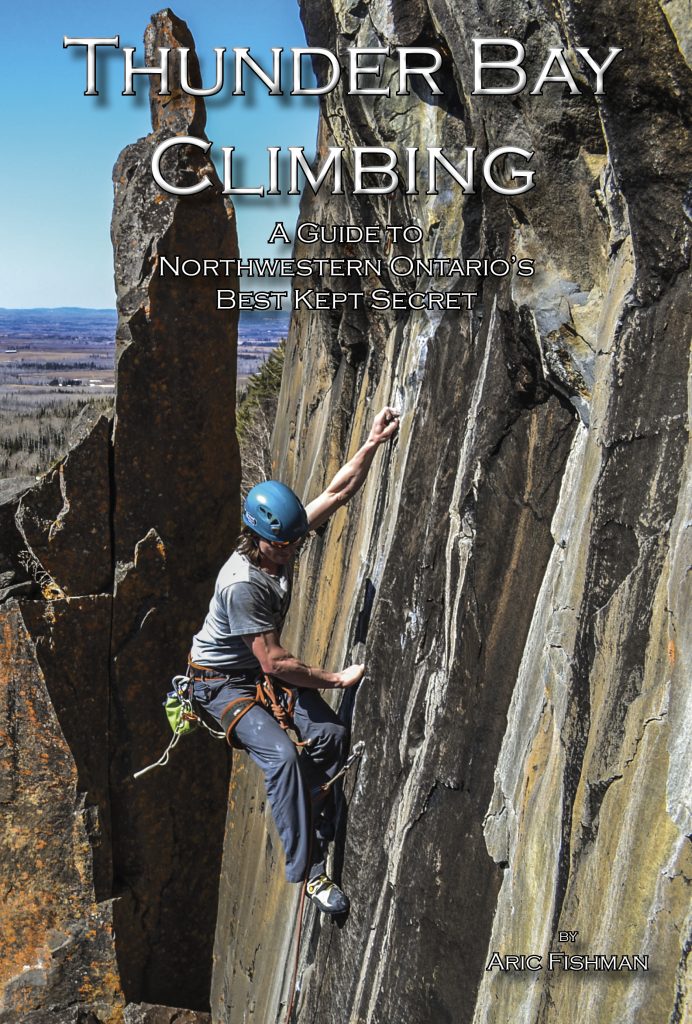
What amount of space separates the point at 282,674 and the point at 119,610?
3.48 meters

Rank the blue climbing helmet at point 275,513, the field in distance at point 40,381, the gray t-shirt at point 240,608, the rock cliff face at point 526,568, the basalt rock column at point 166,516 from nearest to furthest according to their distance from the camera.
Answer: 1. the rock cliff face at point 526,568
2. the blue climbing helmet at point 275,513
3. the gray t-shirt at point 240,608
4. the basalt rock column at point 166,516
5. the field in distance at point 40,381

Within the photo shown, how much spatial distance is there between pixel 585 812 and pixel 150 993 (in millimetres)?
6491

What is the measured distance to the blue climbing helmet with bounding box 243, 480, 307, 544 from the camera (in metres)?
4.84

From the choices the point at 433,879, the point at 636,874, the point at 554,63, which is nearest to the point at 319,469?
the point at 433,879

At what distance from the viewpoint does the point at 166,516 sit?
8055 millimetres

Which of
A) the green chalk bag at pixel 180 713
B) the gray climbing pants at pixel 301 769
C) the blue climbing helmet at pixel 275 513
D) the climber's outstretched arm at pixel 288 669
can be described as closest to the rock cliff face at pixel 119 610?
the green chalk bag at pixel 180 713

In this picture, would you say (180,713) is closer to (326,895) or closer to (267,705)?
(267,705)

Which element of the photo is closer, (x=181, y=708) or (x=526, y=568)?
(x=526, y=568)

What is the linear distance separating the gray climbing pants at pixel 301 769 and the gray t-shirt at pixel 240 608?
248mm

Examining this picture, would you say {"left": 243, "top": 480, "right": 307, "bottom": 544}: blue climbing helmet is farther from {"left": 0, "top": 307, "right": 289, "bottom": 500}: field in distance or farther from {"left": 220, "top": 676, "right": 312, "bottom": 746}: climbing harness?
{"left": 0, "top": 307, "right": 289, "bottom": 500}: field in distance

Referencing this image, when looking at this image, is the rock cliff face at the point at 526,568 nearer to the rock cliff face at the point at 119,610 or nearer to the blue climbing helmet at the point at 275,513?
the blue climbing helmet at the point at 275,513

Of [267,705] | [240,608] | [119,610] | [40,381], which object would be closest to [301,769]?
[267,705]

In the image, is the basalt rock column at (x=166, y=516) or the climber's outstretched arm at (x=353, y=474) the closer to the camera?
the climber's outstretched arm at (x=353, y=474)

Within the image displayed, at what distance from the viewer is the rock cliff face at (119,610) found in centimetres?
761
